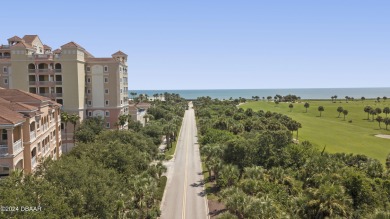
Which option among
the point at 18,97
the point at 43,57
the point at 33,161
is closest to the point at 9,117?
the point at 33,161

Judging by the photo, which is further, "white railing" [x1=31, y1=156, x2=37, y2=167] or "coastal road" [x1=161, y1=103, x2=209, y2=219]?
"coastal road" [x1=161, y1=103, x2=209, y2=219]

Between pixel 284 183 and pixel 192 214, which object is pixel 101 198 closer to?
pixel 192 214

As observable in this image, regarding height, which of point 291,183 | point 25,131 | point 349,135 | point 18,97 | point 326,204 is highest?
point 18,97

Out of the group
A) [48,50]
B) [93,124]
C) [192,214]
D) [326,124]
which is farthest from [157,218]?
[326,124]

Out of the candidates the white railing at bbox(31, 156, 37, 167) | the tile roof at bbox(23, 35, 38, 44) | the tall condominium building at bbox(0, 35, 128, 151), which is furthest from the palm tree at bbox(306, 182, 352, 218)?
the tile roof at bbox(23, 35, 38, 44)

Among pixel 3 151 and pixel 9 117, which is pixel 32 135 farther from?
pixel 3 151

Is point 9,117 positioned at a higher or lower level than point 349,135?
higher

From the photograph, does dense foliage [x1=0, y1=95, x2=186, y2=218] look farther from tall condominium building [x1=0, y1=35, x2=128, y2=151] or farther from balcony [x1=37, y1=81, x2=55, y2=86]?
balcony [x1=37, y1=81, x2=55, y2=86]
